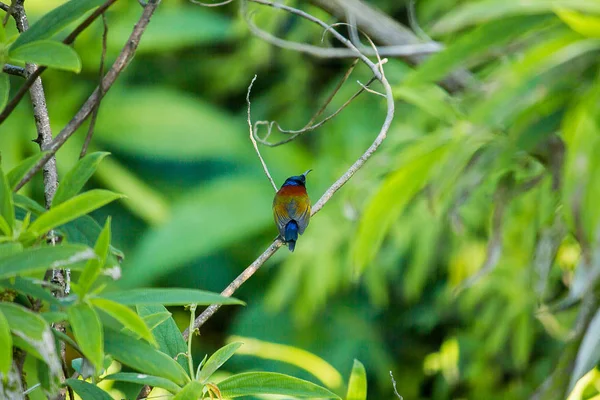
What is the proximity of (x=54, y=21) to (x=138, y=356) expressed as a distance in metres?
0.24

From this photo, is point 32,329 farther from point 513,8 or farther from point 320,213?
point 320,213

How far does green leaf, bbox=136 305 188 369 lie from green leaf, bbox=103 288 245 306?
13 centimetres

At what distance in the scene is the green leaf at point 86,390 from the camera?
0.51 metres

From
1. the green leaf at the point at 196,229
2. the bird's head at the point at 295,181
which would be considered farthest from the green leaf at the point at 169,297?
the green leaf at the point at 196,229

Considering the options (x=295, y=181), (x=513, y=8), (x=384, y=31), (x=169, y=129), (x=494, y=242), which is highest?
(x=169, y=129)

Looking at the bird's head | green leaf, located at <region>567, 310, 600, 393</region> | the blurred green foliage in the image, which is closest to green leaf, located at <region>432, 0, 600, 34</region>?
the blurred green foliage

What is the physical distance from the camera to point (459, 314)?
2566 millimetres

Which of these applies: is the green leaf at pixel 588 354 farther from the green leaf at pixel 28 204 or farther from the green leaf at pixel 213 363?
the green leaf at pixel 28 204

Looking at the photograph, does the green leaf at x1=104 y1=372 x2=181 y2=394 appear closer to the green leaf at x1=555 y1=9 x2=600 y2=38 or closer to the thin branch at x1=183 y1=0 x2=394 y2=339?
the thin branch at x1=183 y1=0 x2=394 y2=339

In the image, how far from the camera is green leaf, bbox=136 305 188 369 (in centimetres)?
62

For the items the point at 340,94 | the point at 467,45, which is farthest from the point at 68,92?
the point at 467,45

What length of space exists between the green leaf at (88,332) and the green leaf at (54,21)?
19 cm

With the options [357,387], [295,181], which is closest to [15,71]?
[357,387]

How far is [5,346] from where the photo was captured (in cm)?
42
